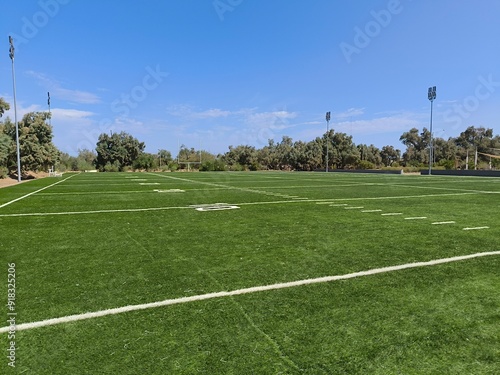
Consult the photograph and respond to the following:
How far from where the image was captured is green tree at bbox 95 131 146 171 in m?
70.5

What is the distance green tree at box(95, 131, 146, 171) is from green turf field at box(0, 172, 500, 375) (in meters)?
67.3

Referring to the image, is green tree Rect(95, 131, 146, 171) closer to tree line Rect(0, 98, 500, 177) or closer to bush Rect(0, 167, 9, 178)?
tree line Rect(0, 98, 500, 177)

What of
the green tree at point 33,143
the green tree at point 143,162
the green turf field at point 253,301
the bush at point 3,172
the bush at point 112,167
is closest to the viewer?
the green turf field at point 253,301

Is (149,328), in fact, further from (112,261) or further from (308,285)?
(112,261)

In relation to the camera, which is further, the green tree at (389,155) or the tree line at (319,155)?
the green tree at (389,155)

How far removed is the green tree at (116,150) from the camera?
7050 cm

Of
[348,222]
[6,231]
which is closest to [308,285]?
[348,222]

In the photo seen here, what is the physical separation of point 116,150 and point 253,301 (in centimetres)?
7263

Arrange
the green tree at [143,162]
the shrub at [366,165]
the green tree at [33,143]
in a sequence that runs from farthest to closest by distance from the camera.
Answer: the green tree at [143,162] < the shrub at [366,165] < the green tree at [33,143]

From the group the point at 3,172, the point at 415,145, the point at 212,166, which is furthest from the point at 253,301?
the point at 415,145

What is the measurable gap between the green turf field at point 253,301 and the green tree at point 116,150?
67.3 m

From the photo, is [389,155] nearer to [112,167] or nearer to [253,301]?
[112,167]

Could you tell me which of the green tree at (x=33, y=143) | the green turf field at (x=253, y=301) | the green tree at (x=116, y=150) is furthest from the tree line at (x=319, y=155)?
the green turf field at (x=253, y=301)

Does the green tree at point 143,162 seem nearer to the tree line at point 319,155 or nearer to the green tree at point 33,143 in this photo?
the tree line at point 319,155
